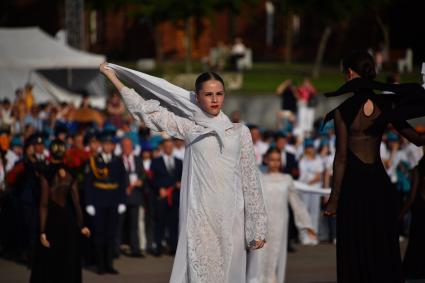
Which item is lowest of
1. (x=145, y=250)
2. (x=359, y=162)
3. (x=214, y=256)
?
(x=145, y=250)

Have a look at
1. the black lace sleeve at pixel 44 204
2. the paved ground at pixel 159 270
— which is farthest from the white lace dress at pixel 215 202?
the paved ground at pixel 159 270

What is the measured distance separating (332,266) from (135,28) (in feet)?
161

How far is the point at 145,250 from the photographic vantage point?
17688 millimetres

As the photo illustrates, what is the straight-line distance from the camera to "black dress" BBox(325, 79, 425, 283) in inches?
344

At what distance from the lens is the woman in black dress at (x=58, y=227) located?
491 inches

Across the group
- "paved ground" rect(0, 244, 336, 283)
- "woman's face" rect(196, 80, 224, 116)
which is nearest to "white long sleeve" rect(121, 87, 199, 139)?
"woman's face" rect(196, 80, 224, 116)

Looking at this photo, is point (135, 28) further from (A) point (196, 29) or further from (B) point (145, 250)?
(B) point (145, 250)

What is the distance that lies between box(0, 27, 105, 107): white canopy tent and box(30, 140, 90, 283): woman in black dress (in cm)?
1690

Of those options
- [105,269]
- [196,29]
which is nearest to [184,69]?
[196,29]

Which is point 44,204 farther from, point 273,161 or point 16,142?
point 16,142

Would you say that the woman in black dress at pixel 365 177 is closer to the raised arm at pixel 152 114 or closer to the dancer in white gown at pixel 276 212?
the raised arm at pixel 152 114

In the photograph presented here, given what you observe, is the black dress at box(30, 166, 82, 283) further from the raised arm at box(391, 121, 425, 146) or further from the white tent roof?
the white tent roof

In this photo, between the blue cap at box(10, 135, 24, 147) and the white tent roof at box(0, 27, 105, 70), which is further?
the white tent roof at box(0, 27, 105, 70)

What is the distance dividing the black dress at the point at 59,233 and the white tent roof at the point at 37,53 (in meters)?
16.9
